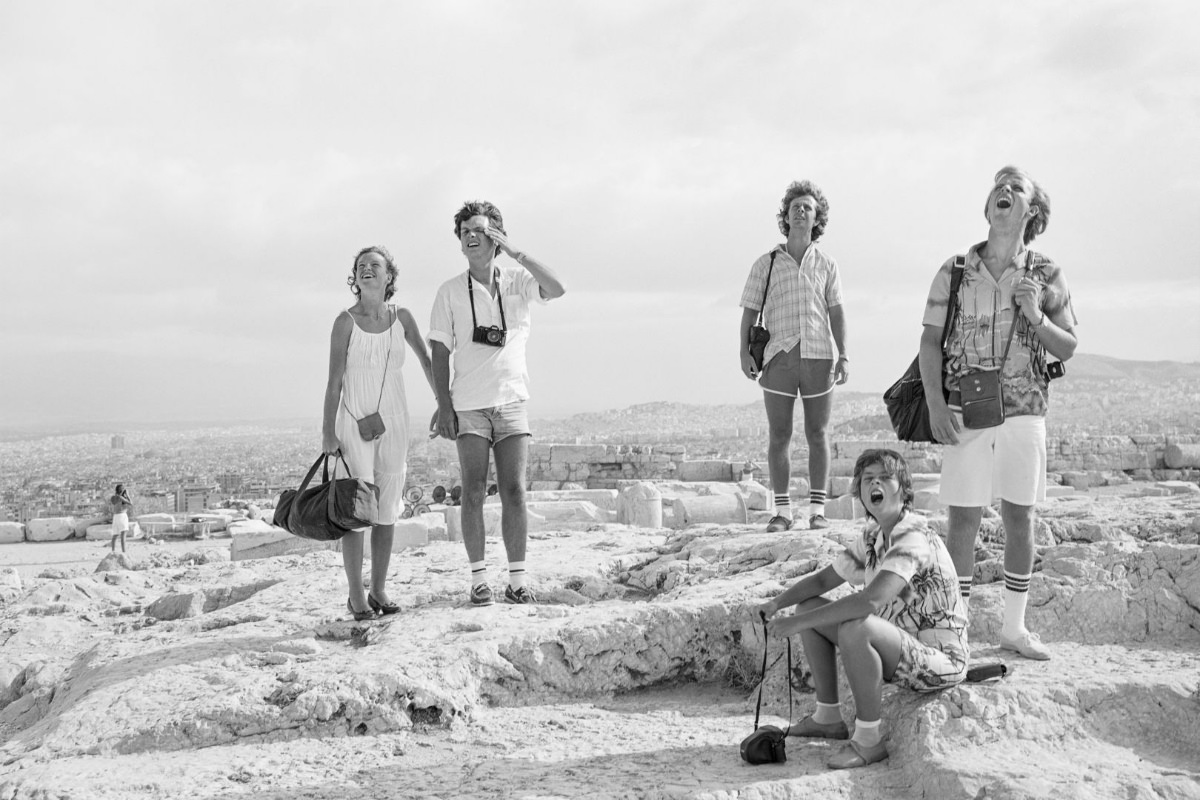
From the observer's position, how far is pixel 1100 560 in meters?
4.48

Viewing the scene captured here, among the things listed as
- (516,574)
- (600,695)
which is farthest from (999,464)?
(516,574)

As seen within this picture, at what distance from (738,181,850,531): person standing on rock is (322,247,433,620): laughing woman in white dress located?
→ 6.59 feet

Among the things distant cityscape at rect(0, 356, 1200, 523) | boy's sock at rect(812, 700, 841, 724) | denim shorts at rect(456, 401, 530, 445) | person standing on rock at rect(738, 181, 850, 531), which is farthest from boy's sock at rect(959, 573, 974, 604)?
distant cityscape at rect(0, 356, 1200, 523)

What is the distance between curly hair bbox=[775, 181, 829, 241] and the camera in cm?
564

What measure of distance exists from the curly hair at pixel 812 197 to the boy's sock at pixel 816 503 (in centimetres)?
145

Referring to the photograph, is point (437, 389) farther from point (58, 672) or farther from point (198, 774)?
point (58, 672)

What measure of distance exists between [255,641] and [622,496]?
241 inches

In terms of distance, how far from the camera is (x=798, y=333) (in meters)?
5.53

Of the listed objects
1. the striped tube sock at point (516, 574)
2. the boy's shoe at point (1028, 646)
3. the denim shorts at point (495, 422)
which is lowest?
the boy's shoe at point (1028, 646)

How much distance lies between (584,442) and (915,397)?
24.3 metres

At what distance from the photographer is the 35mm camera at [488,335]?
15.3 feet

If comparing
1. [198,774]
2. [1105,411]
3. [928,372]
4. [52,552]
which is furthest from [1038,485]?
[1105,411]

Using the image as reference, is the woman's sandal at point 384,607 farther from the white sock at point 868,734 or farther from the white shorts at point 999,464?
the white shorts at point 999,464

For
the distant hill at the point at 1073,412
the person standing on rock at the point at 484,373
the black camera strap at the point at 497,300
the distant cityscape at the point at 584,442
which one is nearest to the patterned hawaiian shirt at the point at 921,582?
the person standing on rock at the point at 484,373
